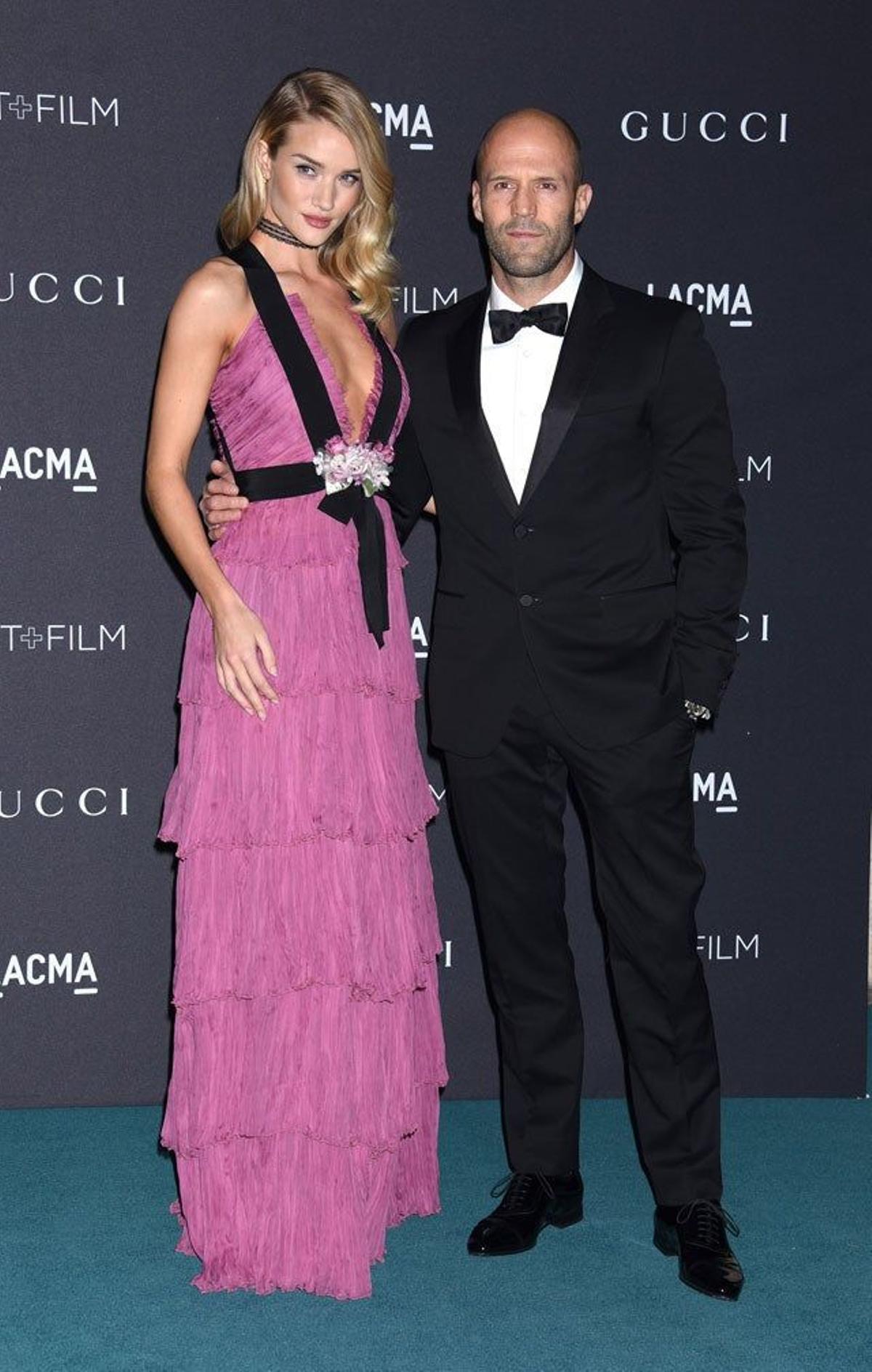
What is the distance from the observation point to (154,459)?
2879mm

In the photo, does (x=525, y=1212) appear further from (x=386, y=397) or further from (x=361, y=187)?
(x=361, y=187)

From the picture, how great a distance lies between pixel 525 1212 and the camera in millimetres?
3156

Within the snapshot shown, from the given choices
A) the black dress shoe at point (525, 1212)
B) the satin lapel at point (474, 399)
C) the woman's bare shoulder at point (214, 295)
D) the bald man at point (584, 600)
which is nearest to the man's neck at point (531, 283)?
the bald man at point (584, 600)

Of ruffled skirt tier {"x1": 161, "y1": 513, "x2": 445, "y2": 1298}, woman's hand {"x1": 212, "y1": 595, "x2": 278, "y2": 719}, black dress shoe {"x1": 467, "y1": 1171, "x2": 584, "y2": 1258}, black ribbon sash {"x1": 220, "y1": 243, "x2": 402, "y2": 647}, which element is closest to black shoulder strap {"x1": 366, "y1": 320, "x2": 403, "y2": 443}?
black ribbon sash {"x1": 220, "y1": 243, "x2": 402, "y2": 647}

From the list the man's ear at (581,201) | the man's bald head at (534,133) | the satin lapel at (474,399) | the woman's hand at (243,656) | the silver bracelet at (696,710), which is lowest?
the silver bracelet at (696,710)

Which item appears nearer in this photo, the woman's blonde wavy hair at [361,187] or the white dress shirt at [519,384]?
the woman's blonde wavy hair at [361,187]

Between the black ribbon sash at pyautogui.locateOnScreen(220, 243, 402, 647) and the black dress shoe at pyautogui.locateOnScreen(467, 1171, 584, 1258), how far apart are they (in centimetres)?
117

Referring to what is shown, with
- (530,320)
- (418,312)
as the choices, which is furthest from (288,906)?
(418,312)

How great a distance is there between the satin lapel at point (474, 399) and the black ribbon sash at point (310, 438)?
137 mm

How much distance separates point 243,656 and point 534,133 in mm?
1122

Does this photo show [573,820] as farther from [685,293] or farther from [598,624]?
[685,293]

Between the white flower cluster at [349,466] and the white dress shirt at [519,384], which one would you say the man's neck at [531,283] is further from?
the white flower cluster at [349,466]

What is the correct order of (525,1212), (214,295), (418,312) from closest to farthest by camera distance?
(214,295) < (525,1212) < (418,312)

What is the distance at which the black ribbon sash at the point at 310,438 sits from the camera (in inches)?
112
